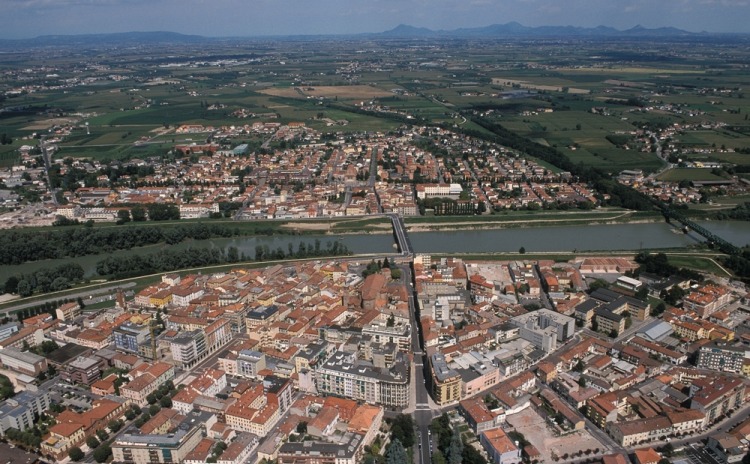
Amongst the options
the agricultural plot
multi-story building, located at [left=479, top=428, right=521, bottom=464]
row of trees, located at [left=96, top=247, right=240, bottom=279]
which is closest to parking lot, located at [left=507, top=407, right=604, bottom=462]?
multi-story building, located at [left=479, top=428, right=521, bottom=464]

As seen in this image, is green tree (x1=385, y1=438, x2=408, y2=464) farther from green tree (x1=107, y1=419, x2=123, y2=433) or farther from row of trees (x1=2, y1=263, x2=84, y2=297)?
row of trees (x1=2, y1=263, x2=84, y2=297)

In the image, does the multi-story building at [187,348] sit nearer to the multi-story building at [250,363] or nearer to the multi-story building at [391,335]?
the multi-story building at [250,363]

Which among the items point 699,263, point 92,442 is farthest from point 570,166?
point 92,442

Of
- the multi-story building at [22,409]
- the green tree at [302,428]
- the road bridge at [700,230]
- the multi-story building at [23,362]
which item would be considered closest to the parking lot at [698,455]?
the green tree at [302,428]

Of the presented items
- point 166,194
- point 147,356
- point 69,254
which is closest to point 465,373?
point 147,356

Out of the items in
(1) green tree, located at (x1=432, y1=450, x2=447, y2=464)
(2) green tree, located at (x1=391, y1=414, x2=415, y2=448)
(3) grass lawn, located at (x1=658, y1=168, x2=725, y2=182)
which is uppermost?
(3) grass lawn, located at (x1=658, y1=168, x2=725, y2=182)

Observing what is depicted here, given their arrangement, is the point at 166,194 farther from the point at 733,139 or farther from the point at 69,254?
the point at 733,139
